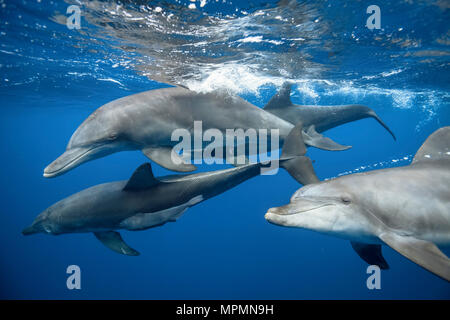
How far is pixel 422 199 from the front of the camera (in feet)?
9.95

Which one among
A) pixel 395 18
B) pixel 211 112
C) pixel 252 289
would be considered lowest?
pixel 252 289

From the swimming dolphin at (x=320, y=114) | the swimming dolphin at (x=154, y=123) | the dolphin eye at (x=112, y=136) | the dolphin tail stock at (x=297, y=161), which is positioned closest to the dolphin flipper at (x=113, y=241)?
the swimming dolphin at (x=154, y=123)

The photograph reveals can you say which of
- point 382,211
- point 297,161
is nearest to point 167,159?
point 297,161

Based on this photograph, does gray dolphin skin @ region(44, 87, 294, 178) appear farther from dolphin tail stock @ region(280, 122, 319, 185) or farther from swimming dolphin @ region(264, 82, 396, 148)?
swimming dolphin @ region(264, 82, 396, 148)

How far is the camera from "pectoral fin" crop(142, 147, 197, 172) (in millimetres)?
4598

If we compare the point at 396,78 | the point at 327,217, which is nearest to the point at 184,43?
the point at 327,217

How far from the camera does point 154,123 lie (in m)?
4.89

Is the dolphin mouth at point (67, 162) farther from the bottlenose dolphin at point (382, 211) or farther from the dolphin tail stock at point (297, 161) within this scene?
the dolphin tail stock at point (297, 161)

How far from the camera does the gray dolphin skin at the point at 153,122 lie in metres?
4.40

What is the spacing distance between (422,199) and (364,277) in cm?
1773

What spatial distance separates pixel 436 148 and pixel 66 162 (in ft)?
20.0

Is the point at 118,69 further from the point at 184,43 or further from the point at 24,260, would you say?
the point at 24,260

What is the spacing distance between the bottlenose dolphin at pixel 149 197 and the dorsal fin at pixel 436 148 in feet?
5.79

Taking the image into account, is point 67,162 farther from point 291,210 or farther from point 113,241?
point 291,210
